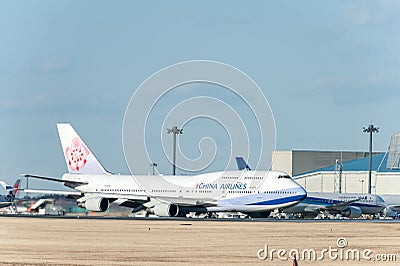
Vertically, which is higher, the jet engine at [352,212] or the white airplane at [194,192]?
the white airplane at [194,192]

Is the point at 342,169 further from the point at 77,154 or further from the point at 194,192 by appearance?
the point at 194,192

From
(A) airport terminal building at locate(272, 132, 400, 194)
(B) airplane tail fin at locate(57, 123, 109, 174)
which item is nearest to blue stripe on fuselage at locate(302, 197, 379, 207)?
(B) airplane tail fin at locate(57, 123, 109, 174)

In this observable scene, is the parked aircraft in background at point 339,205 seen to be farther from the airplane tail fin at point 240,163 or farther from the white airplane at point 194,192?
the airplane tail fin at point 240,163

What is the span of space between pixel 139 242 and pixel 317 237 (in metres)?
11.8

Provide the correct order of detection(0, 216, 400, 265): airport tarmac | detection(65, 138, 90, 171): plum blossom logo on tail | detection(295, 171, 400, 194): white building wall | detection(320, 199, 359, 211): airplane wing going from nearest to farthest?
detection(0, 216, 400, 265): airport tarmac < detection(65, 138, 90, 171): plum blossom logo on tail < detection(320, 199, 359, 211): airplane wing < detection(295, 171, 400, 194): white building wall

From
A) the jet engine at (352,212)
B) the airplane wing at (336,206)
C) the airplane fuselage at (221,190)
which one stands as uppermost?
the airplane fuselage at (221,190)

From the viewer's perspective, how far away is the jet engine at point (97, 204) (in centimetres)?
9238

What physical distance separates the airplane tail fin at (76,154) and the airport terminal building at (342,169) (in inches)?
1767

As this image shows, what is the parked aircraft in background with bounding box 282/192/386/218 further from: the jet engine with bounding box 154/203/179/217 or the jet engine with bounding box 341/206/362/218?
the jet engine with bounding box 154/203/179/217

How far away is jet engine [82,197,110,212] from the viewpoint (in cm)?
9238

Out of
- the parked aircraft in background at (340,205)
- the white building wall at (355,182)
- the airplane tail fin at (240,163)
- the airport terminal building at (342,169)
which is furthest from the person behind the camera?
the airport terminal building at (342,169)

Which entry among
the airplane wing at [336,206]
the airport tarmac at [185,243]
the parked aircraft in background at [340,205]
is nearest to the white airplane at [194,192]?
the parked aircraft in background at [340,205]

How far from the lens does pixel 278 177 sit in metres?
91.8

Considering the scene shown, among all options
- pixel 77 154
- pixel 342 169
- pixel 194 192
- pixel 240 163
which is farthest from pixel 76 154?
pixel 342 169
